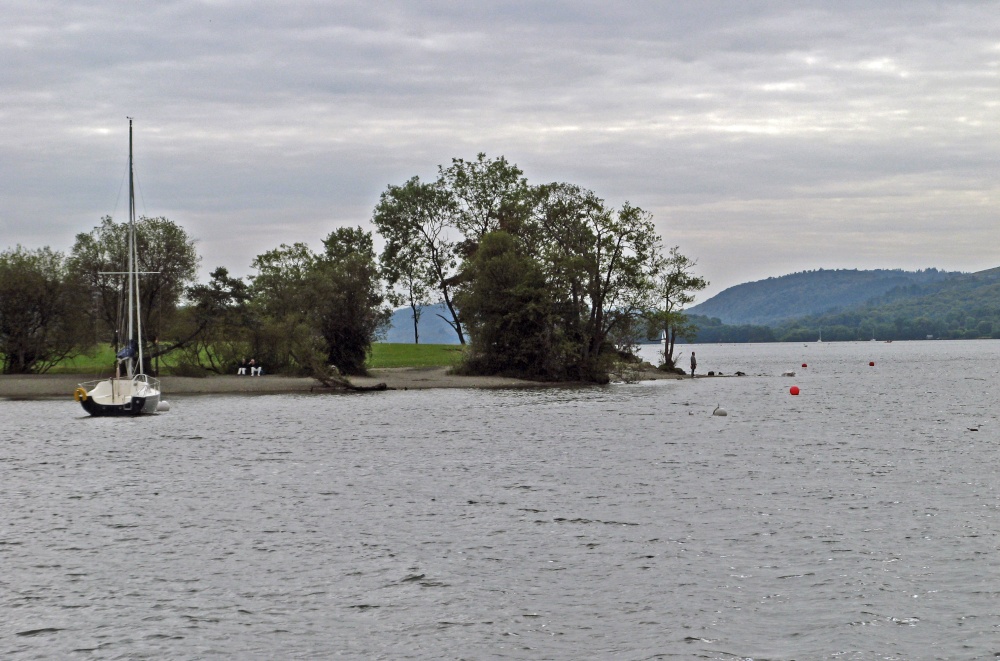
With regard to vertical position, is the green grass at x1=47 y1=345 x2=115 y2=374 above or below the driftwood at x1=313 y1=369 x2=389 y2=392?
above

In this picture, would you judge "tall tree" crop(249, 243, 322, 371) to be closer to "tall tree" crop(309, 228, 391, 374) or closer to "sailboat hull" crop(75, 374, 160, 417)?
"tall tree" crop(309, 228, 391, 374)

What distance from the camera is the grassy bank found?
285ft

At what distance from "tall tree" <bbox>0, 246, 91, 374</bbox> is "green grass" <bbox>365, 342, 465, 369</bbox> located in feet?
87.2

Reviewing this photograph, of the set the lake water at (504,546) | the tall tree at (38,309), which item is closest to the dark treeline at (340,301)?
the tall tree at (38,309)

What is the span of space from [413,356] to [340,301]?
2827 cm

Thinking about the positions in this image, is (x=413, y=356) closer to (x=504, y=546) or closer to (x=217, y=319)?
(x=217, y=319)

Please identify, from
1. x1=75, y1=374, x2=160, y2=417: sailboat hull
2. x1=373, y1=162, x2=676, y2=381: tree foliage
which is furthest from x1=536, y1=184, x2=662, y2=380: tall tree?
x1=75, y1=374, x2=160, y2=417: sailboat hull

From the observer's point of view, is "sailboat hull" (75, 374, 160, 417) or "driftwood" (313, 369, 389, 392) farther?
"driftwood" (313, 369, 389, 392)

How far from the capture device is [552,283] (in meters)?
87.4

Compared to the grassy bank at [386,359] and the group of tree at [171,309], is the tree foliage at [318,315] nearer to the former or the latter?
the group of tree at [171,309]

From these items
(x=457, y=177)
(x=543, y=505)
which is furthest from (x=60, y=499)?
(x=457, y=177)

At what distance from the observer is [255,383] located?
82.9 meters

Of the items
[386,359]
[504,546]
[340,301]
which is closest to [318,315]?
[340,301]

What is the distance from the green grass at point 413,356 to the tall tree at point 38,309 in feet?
87.2
